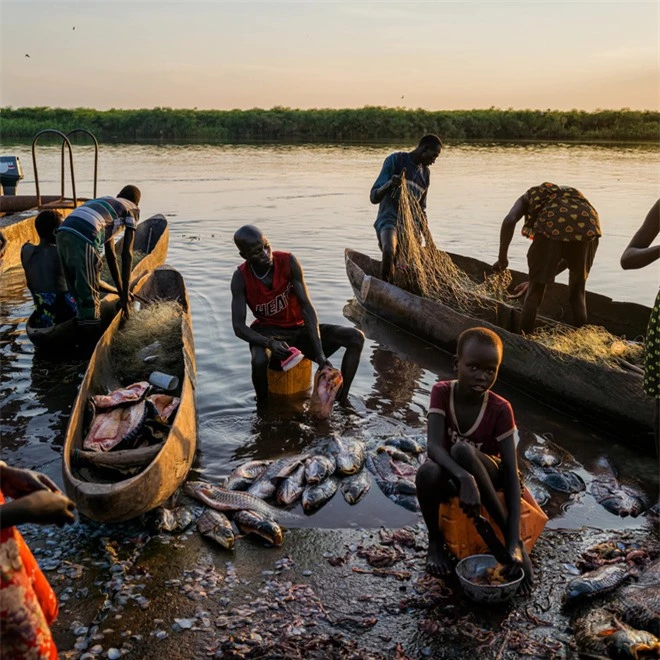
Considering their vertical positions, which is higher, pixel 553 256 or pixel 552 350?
pixel 553 256

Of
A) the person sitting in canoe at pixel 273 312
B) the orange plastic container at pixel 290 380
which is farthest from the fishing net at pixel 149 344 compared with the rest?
the orange plastic container at pixel 290 380

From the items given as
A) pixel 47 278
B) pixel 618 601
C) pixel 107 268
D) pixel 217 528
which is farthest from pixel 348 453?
pixel 107 268

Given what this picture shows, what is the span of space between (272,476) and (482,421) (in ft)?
5.54

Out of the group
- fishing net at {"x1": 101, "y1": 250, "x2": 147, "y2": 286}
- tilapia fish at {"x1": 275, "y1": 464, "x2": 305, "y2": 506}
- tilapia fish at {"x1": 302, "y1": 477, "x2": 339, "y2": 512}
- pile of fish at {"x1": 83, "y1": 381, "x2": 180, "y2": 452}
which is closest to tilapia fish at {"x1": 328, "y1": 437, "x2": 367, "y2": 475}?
tilapia fish at {"x1": 302, "y1": 477, "x2": 339, "y2": 512}

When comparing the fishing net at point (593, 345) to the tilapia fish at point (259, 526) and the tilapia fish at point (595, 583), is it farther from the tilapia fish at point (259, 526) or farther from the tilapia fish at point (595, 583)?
the tilapia fish at point (259, 526)

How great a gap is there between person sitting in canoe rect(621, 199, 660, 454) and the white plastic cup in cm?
341

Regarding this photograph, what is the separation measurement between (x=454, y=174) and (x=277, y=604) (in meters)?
25.8

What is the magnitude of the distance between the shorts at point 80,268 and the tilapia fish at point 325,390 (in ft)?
8.76

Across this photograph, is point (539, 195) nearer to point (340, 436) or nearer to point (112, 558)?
point (340, 436)

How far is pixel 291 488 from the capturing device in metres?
4.42

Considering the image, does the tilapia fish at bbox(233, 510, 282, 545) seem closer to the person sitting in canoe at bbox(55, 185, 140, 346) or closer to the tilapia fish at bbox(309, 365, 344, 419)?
the tilapia fish at bbox(309, 365, 344, 419)

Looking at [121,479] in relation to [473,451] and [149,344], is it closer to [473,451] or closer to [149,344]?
[473,451]

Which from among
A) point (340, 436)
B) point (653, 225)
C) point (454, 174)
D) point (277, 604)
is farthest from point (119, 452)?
point (454, 174)

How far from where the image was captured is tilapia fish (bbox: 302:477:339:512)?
434 cm
